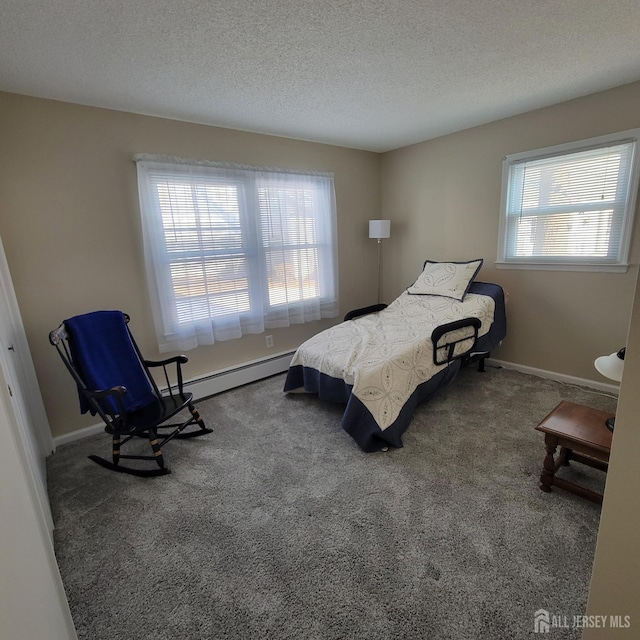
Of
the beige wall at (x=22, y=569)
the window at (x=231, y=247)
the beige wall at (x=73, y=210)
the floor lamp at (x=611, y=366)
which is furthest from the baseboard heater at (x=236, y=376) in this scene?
the floor lamp at (x=611, y=366)

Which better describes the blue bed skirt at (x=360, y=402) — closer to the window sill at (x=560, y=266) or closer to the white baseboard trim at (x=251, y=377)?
the window sill at (x=560, y=266)

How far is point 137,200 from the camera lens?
2.68m

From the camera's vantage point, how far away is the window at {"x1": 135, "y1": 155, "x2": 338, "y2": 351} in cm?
279

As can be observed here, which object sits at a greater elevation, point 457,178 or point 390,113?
point 390,113

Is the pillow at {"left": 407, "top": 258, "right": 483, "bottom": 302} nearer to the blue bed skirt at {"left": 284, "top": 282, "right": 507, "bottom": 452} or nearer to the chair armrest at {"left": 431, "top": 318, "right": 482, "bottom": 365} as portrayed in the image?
the blue bed skirt at {"left": 284, "top": 282, "right": 507, "bottom": 452}

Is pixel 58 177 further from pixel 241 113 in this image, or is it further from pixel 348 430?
pixel 348 430

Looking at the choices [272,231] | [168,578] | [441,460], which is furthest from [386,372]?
[272,231]

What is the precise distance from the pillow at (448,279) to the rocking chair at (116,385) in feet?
7.98

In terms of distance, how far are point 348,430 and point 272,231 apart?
2.11 meters

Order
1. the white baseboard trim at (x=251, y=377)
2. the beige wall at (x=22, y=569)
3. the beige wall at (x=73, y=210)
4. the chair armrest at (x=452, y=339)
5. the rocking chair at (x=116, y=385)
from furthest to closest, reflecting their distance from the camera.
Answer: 1. the white baseboard trim at (x=251, y=377)
2. the chair armrest at (x=452, y=339)
3. the beige wall at (x=73, y=210)
4. the rocking chair at (x=116, y=385)
5. the beige wall at (x=22, y=569)

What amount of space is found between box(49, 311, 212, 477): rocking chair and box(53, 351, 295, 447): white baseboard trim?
503mm

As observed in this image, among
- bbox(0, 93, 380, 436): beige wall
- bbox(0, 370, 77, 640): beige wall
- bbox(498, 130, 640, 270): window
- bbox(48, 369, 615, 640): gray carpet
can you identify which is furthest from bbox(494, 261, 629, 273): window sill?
bbox(0, 370, 77, 640): beige wall

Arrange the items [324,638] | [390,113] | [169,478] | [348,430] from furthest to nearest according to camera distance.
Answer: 1. [390,113]
2. [348,430]
3. [169,478]
4. [324,638]

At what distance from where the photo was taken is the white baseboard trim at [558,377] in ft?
9.60
